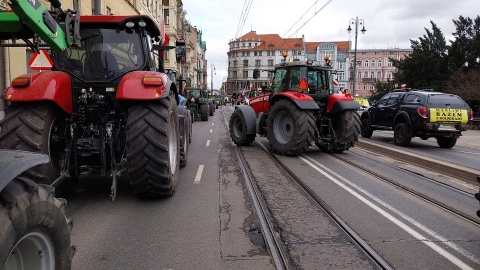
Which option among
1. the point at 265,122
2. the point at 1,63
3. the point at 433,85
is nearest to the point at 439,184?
the point at 265,122

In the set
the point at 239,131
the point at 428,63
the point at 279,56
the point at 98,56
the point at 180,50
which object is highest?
the point at 279,56

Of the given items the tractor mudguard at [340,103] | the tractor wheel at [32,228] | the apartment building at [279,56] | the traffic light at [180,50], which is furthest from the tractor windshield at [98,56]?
the apartment building at [279,56]

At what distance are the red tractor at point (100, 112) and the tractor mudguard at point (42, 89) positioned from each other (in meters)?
0.01

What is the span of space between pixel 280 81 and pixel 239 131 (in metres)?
2.14

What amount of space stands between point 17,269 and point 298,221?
3374 millimetres

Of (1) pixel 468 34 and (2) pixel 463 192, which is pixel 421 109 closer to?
(2) pixel 463 192

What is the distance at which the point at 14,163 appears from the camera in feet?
8.23

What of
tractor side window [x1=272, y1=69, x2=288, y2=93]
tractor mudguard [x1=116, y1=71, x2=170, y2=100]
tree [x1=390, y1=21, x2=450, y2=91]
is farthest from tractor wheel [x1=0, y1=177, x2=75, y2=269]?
tree [x1=390, y1=21, x2=450, y2=91]

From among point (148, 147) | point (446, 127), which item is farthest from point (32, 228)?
point (446, 127)

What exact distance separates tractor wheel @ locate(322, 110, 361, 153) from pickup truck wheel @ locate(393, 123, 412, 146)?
3.46 metres

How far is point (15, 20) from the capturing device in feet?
9.57

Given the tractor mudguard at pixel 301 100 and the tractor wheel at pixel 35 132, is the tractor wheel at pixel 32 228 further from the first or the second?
the tractor mudguard at pixel 301 100

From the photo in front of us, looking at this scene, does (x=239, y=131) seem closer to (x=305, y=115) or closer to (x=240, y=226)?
(x=305, y=115)

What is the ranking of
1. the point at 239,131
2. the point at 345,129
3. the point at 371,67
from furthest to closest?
the point at 371,67 → the point at 239,131 → the point at 345,129
